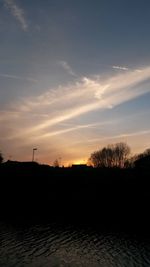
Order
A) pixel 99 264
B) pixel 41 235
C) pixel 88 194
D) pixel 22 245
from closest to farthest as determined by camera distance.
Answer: pixel 99 264 < pixel 22 245 < pixel 41 235 < pixel 88 194

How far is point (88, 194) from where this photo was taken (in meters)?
124

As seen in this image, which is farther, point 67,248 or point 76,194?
point 76,194

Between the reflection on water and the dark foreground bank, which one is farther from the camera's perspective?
the dark foreground bank

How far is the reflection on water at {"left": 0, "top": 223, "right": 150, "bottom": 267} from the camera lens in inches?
1607

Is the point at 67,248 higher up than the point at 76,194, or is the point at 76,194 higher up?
the point at 76,194

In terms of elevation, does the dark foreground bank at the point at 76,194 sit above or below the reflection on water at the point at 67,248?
above

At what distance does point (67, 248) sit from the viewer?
4856cm

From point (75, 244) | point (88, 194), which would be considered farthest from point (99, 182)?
point (75, 244)

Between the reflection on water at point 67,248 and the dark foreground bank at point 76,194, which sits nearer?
the reflection on water at point 67,248

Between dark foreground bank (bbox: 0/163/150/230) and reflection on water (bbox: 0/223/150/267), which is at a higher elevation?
dark foreground bank (bbox: 0/163/150/230)

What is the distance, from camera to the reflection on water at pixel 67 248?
4081 centimetres

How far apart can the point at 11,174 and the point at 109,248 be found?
304 feet

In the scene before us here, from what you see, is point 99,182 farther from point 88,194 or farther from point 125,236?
point 125,236

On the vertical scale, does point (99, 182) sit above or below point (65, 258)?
above
